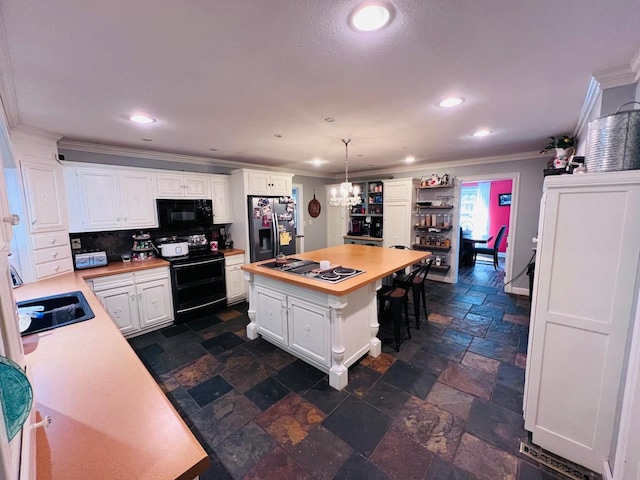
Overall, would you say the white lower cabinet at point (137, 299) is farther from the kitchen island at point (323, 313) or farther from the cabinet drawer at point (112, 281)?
the kitchen island at point (323, 313)

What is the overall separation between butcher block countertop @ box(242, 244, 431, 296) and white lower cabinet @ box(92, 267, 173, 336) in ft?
4.27

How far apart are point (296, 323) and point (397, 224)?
3554 millimetres

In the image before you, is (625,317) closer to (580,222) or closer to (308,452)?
(580,222)

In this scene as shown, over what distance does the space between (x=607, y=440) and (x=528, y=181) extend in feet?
12.8

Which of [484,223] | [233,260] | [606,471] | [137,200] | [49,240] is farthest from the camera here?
[484,223]

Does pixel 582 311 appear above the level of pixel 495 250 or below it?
above

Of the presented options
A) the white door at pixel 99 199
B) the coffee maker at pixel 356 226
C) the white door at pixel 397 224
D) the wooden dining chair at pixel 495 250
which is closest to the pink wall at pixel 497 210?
the wooden dining chair at pixel 495 250

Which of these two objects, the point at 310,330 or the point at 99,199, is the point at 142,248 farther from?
the point at 310,330

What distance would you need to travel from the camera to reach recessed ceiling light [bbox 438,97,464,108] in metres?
2.08

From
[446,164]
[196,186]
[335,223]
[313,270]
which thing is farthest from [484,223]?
[196,186]

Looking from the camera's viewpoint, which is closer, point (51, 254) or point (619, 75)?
point (619, 75)

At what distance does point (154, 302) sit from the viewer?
11.2 feet

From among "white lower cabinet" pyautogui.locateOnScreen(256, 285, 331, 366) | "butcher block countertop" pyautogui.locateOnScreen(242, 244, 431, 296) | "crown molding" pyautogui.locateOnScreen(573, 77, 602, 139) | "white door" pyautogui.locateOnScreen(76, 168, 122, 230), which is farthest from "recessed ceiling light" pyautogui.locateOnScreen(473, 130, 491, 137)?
"white door" pyautogui.locateOnScreen(76, 168, 122, 230)

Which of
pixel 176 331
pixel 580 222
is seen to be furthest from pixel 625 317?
pixel 176 331
